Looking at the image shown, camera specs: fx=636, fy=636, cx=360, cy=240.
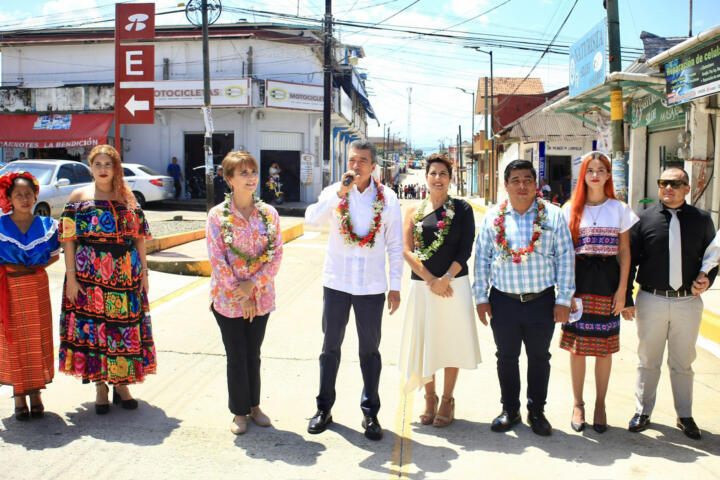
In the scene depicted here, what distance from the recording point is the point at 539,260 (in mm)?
4121

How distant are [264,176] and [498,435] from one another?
24.1 metres

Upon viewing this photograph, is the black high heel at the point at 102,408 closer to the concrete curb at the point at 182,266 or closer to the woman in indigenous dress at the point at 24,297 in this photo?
the woman in indigenous dress at the point at 24,297

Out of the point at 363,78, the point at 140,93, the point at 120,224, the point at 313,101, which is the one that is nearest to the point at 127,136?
the point at 313,101

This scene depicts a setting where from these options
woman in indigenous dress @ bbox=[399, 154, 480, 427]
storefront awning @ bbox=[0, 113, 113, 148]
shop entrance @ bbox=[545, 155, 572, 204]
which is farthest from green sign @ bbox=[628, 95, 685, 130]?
storefront awning @ bbox=[0, 113, 113, 148]

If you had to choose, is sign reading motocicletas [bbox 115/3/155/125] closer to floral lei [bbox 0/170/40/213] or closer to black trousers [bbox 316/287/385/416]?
floral lei [bbox 0/170/40/213]

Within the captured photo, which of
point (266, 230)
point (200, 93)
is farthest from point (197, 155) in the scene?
point (266, 230)

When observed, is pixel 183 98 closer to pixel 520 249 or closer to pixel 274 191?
pixel 274 191

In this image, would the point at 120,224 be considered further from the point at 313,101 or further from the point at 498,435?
the point at 313,101

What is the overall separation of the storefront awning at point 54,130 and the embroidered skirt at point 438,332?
2374 cm

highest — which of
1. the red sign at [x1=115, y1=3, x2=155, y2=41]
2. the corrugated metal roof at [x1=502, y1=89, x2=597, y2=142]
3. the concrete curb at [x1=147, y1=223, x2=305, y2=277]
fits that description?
the red sign at [x1=115, y1=3, x2=155, y2=41]

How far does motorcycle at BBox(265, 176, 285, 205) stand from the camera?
26000 millimetres

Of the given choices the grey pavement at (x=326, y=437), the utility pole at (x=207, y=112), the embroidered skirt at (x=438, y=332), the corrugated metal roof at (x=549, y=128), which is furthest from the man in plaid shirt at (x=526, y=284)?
the corrugated metal roof at (x=549, y=128)

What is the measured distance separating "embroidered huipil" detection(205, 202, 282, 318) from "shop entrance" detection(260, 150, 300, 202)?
2334 centimetres

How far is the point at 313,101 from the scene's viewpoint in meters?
26.5
